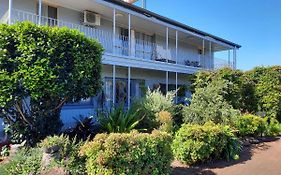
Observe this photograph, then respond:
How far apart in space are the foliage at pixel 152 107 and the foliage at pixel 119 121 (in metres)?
0.46

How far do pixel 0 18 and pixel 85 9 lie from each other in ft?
15.6

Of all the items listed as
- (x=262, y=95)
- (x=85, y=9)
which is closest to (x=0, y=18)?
(x=85, y=9)

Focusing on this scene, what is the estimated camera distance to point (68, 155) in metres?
7.09

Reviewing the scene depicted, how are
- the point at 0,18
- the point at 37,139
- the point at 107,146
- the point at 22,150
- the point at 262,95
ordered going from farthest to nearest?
the point at 262,95
the point at 0,18
the point at 37,139
the point at 22,150
the point at 107,146

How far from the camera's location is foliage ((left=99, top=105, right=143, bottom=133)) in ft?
31.3

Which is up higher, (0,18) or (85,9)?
(85,9)

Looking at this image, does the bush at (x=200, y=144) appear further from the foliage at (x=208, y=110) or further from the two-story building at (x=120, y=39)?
the two-story building at (x=120, y=39)

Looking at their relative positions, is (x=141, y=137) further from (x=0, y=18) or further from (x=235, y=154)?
(x=0, y=18)

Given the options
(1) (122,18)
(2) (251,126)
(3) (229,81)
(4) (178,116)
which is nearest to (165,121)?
(4) (178,116)

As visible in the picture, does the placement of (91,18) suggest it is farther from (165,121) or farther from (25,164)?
(25,164)

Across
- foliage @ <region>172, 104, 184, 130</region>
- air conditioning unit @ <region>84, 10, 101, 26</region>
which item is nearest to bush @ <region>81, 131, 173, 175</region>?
foliage @ <region>172, 104, 184, 130</region>

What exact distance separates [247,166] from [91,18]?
11.3 meters

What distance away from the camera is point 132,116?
10086mm

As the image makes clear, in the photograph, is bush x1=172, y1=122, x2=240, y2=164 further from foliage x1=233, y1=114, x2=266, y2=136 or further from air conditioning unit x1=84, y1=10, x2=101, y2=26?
air conditioning unit x1=84, y1=10, x2=101, y2=26
